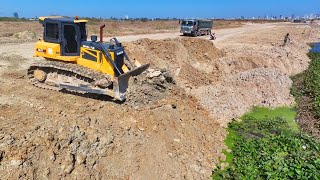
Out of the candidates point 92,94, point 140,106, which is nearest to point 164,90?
point 140,106

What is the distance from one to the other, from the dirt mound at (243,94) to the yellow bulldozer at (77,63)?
436 cm

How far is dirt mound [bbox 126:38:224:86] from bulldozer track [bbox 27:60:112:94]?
21.3 feet

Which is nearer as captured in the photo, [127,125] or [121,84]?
[127,125]

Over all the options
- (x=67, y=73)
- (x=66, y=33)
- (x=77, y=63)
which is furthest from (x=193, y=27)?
(x=67, y=73)

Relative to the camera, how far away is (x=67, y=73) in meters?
13.5

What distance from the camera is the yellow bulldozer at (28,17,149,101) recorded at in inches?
506

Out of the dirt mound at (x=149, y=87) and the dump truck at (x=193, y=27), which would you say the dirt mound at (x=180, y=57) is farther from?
the dump truck at (x=193, y=27)

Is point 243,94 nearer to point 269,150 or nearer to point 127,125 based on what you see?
point 269,150

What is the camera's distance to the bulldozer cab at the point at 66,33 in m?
13.1

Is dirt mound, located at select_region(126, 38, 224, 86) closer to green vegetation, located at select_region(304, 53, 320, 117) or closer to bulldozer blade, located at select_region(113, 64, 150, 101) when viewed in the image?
bulldozer blade, located at select_region(113, 64, 150, 101)

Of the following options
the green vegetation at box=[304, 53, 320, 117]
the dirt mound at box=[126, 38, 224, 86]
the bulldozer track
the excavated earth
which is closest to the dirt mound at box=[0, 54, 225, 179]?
the excavated earth

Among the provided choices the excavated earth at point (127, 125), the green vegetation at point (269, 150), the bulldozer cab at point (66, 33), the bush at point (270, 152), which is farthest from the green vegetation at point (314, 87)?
the bulldozer cab at point (66, 33)

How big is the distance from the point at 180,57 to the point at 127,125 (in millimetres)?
A: 11685

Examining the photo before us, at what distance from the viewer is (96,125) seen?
428 inches
